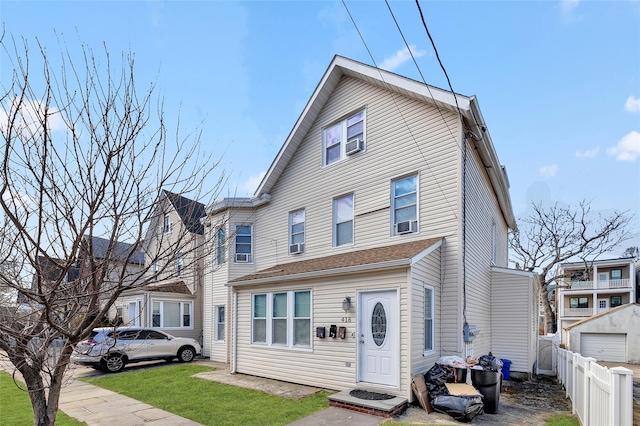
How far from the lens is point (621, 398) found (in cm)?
451

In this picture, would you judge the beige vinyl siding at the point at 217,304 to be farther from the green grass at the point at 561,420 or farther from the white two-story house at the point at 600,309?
→ the white two-story house at the point at 600,309

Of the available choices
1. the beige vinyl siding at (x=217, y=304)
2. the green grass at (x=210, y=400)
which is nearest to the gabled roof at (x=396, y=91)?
the beige vinyl siding at (x=217, y=304)

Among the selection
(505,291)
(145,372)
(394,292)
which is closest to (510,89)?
(505,291)

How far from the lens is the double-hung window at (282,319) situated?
10.3m

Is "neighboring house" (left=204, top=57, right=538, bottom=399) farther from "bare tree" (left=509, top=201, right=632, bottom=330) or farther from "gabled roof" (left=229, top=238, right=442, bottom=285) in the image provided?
"bare tree" (left=509, top=201, right=632, bottom=330)

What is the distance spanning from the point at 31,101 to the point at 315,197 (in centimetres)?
968

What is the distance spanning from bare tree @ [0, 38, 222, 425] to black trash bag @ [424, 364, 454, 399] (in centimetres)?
607

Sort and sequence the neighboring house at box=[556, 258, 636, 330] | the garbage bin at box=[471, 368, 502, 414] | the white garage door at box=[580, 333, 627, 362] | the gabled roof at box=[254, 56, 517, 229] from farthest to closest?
the neighboring house at box=[556, 258, 636, 330] → the white garage door at box=[580, 333, 627, 362] → the gabled roof at box=[254, 56, 517, 229] → the garbage bin at box=[471, 368, 502, 414]

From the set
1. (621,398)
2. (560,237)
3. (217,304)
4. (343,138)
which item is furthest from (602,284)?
(621,398)

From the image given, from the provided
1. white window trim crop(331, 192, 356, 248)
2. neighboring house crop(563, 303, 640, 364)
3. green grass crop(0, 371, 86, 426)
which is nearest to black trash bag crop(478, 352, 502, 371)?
white window trim crop(331, 192, 356, 248)

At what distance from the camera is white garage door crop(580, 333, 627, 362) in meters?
22.8

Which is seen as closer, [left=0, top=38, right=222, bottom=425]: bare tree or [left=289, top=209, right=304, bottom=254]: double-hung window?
[left=0, top=38, right=222, bottom=425]: bare tree

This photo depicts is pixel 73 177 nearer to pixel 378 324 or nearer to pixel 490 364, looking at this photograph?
pixel 378 324

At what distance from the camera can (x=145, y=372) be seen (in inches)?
511
